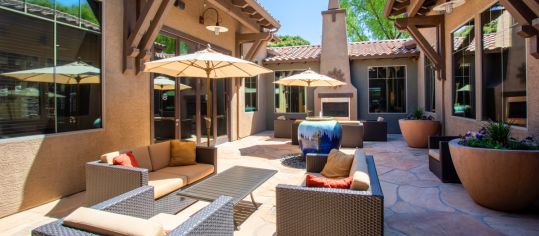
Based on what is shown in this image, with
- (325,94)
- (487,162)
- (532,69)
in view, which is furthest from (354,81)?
(487,162)

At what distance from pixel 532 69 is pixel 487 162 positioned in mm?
2141

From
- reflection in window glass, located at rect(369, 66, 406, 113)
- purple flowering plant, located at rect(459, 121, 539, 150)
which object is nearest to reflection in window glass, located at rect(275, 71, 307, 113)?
reflection in window glass, located at rect(369, 66, 406, 113)

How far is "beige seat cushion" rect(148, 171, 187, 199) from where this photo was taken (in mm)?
3773

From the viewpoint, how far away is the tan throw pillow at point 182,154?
16.6ft

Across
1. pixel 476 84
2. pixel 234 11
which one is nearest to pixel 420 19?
pixel 476 84

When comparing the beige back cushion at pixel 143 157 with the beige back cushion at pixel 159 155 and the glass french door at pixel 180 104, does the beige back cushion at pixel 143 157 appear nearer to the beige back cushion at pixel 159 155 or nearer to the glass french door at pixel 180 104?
the beige back cushion at pixel 159 155

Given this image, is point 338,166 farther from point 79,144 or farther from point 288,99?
point 288,99

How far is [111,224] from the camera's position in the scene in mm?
1886

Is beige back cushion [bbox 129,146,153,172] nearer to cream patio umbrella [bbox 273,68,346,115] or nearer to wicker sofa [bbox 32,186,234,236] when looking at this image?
wicker sofa [bbox 32,186,234,236]

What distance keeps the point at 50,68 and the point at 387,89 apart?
1210 centimetres

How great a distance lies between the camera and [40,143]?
4371 mm

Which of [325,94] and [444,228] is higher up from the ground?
[325,94]

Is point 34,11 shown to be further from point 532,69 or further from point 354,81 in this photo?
point 354,81

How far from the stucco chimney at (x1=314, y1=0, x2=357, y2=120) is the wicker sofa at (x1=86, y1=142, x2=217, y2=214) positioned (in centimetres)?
912
